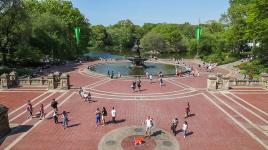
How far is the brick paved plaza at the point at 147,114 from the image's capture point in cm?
1912

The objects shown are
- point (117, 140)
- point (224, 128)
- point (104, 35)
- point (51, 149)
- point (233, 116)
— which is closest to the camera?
point (51, 149)

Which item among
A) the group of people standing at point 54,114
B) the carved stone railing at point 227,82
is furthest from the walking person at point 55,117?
the carved stone railing at point 227,82

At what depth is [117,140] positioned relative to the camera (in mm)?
19188

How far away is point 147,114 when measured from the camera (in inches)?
981

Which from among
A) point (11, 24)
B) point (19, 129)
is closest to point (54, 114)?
point (19, 129)

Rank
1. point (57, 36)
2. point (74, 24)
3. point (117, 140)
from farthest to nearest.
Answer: point (74, 24), point (57, 36), point (117, 140)

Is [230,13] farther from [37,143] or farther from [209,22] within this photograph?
[37,143]

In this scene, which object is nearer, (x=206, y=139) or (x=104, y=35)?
(x=206, y=139)

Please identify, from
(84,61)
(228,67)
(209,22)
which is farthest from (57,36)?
(209,22)

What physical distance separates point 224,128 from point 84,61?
159 ft

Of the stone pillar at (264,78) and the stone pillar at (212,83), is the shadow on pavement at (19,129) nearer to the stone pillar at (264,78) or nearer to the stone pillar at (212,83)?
the stone pillar at (212,83)

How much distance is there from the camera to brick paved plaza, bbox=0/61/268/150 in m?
19.1

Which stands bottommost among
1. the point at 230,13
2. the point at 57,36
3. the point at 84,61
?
the point at 84,61

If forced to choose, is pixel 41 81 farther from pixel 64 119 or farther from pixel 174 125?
pixel 174 125
